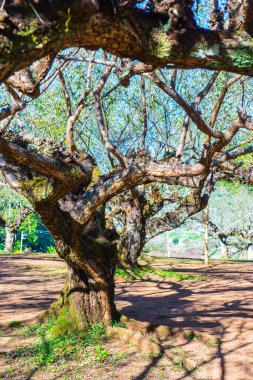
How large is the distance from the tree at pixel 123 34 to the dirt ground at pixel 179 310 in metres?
4.22

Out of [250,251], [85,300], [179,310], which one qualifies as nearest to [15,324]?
[85,300]

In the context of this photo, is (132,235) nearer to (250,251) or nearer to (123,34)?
(123,34)

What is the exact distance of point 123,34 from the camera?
2541 mm

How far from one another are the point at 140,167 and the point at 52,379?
3.37 metres

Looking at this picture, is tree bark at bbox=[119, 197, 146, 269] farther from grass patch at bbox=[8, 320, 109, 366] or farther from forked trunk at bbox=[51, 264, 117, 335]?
grass patch at bbox=[8, 320, 109, 366]

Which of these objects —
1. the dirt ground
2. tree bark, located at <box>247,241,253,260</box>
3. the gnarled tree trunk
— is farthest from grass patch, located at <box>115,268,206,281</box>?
tree bark, located at <box>247,241,253,260</box>

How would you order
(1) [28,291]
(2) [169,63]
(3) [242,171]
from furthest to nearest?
(3) [242,171]
(1) [28,291]
(2) [169,63]

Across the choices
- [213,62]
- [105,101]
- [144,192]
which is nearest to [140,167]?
[213,62]

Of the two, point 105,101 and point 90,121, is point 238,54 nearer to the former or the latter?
point 105,101

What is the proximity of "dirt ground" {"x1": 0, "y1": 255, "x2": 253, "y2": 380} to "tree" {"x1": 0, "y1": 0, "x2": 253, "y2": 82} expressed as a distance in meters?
4.22

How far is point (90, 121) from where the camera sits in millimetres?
18016

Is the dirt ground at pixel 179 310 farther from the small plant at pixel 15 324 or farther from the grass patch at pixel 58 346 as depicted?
the grass patch at pixel 58 346

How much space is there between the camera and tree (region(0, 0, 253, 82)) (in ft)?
7.04

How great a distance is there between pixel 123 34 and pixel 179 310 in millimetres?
7802
